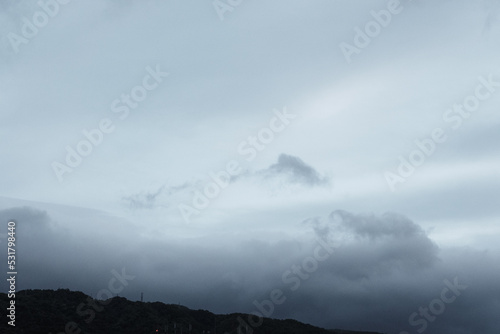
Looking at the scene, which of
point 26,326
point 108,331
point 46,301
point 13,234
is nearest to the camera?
point 13,234

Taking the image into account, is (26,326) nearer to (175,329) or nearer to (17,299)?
(17,299)

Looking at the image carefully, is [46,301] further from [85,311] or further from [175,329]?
[175,329]

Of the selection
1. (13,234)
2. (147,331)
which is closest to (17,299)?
(147,331)

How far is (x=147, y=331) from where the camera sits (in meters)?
194

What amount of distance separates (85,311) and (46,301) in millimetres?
13493

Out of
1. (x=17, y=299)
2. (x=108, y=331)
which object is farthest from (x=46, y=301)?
(x=108, y=331)

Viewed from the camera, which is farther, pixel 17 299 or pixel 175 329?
pixel 175 329

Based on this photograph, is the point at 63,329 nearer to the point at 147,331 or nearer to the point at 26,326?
the point at 26,326

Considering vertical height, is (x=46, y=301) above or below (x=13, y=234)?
above

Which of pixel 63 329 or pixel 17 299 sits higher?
pixel 17 299

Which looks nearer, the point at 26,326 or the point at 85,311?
the point at 26,326

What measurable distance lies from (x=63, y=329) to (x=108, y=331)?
2413 centimetres

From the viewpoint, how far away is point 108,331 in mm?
182875

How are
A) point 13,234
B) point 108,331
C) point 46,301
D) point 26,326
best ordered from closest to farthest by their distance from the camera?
point 13,234 < point 26,326 < point 108,331 < point 46,301
